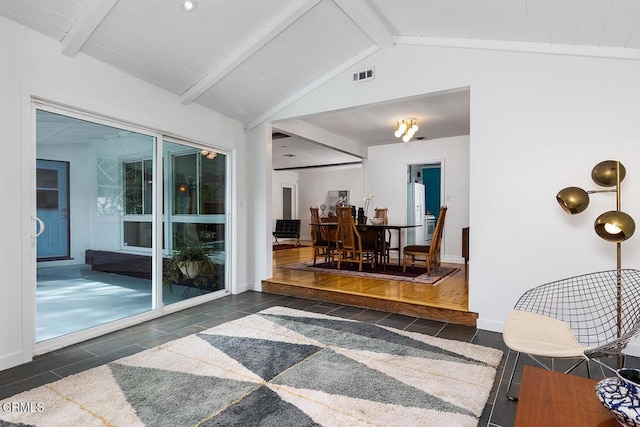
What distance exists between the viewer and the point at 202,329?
3.29m

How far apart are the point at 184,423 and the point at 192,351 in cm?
98

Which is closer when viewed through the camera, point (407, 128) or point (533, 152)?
point (533, 152)

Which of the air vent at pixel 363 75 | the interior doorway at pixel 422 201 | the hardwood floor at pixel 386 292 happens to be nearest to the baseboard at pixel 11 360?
the hardwood floor at pixel 386 292

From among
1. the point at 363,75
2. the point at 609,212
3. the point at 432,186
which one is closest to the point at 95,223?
the point at 363,75

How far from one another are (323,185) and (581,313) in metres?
8.89

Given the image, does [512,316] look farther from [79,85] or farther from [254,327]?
[79,85]

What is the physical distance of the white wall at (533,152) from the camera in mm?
2807

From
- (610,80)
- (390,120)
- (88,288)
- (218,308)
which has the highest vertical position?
(390,120)

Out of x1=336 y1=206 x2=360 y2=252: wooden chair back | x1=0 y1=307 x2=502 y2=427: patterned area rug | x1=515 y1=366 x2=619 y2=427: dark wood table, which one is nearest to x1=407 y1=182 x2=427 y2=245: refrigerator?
x1=336 y1=206 x2=360 y2=252: wooden chair back

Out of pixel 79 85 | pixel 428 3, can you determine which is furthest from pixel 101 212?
pixel 428 3

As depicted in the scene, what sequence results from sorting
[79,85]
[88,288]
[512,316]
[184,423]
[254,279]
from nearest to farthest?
[184,423] < [512,316] < [79,85] < [88,288] < [254,279]

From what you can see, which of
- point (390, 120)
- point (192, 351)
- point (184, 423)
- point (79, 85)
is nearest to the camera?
point (184, 423)

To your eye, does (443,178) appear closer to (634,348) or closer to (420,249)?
(420,249)

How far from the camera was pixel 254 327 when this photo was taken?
328 cm
